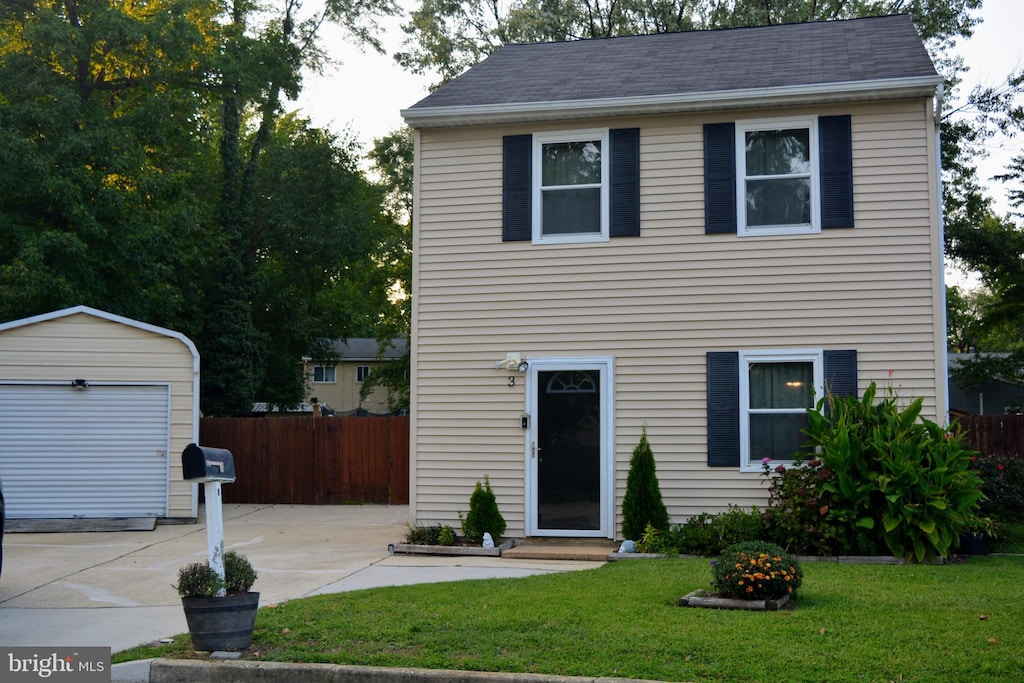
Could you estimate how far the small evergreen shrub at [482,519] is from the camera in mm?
12461

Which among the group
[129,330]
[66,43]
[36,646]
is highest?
[66,43]

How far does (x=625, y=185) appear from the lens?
42.4 ft

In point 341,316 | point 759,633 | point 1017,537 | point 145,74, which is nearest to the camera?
point 759,633

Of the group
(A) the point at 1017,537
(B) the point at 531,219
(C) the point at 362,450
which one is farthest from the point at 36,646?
(C) the point at 362,450

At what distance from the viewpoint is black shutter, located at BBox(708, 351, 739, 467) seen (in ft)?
40.3

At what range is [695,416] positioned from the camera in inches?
491

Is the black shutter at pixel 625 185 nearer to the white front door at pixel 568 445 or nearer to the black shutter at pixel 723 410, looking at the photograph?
the white front door at pixel 568 445

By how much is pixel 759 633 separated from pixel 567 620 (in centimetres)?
138

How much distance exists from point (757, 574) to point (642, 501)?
4.05 metres

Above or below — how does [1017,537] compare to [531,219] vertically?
below

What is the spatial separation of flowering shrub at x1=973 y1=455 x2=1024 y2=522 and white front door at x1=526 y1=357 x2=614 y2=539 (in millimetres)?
4348

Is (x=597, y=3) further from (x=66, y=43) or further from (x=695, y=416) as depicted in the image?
(x=695, y=416)

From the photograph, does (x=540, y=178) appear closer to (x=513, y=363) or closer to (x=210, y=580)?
(x=513, y=363)

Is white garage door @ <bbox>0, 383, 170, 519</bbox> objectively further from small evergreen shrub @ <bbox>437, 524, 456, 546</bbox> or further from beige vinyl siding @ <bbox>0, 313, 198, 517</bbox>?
small evergreen shrub @ <bbox>437, 524, 456, 546</bbox>
